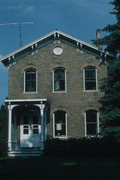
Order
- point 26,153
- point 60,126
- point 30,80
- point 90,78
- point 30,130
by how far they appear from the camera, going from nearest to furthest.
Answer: point 26,153 → point 60,126 → point 30,130 → point 90,78 → point 30,80

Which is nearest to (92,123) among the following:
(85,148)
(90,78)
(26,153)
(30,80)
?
(85,148)

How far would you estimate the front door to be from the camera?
22188mm

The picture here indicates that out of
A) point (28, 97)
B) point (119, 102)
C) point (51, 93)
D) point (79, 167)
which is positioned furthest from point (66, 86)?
point (79, 167)

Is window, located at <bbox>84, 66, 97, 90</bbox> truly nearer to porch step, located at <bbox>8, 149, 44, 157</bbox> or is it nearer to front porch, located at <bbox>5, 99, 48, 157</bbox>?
front porch, located at <bbox>5, 99, 48, 157</bbox>

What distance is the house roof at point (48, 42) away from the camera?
74.4 feet

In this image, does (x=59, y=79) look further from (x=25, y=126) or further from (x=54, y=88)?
(x=25, y=126)

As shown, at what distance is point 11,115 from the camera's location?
21.8 m

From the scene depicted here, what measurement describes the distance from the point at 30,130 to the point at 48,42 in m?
6.65

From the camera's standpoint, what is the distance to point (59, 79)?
74.5ft

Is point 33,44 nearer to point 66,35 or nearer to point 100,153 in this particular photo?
point 66,35

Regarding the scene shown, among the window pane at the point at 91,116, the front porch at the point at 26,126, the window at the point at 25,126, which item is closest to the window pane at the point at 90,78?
the window pane at the point at 91,116

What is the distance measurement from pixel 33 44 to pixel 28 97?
396 cm

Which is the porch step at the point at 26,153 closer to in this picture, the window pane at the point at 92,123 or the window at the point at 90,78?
the window pane at the point at 92,123

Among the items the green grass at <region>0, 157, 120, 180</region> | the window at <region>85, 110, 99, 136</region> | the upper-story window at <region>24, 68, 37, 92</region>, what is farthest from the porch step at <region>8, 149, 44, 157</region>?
the green grass at <region>0, 157, 120, 180</region>
